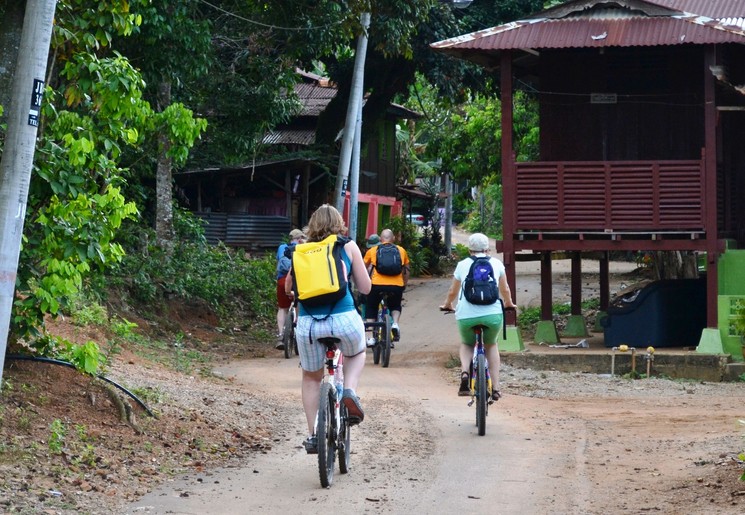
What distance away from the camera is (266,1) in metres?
18.8

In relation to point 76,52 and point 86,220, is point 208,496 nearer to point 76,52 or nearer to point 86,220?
point 86,220

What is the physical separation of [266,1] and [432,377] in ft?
24.9

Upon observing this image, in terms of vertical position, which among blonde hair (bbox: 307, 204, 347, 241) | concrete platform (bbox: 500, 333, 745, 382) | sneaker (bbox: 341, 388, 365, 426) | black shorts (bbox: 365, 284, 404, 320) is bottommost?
concrete platform (bbox: 500, 333, 745, 382)

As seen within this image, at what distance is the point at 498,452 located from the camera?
30.2 ft

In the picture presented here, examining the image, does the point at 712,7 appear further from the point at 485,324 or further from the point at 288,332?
the point at 485,324

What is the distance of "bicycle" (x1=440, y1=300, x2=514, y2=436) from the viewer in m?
9.84

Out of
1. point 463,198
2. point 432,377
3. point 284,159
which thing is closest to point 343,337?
point 432,377

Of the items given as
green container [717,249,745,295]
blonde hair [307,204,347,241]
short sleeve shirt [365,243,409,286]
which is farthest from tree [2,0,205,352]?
green container [717,249,745,295]

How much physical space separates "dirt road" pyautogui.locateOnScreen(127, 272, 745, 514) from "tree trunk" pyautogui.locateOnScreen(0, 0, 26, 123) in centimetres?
319

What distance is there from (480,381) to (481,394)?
4.5 inches

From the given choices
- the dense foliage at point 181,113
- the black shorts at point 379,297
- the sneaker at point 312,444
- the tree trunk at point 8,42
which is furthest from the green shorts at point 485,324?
the black shorts at point 379,297

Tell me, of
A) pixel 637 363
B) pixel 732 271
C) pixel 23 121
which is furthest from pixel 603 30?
pixel 23 121

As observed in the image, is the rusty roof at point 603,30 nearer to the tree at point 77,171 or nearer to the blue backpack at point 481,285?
the blue backpack at point 481,285

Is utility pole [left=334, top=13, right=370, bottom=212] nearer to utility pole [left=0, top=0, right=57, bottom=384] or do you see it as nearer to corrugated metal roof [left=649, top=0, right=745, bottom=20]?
corrugated metal roof [left=649, top=0, right=745, bottom=20]
